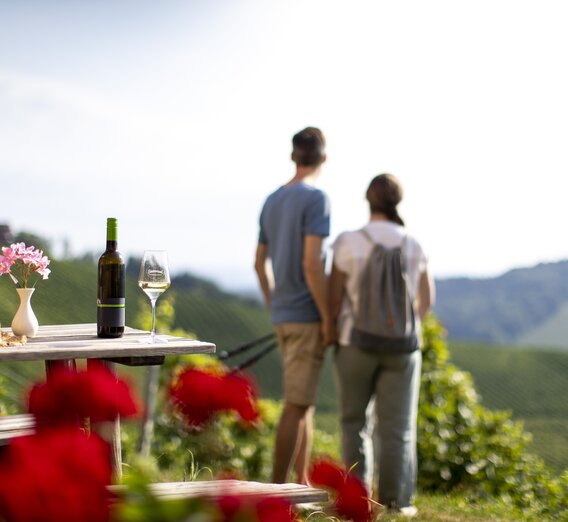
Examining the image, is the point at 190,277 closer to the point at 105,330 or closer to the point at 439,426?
the point at 439,426

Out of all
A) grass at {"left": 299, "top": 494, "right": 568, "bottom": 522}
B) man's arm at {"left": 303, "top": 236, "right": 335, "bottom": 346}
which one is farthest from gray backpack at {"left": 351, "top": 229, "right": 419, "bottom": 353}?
grass at {"left": 299, "top": 494, "right": 568, "bottom": 522}

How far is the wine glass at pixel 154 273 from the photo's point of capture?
3137 millimetres

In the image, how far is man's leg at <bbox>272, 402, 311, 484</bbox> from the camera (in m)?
4.18

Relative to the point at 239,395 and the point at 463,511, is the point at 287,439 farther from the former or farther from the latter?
the point at 239,395

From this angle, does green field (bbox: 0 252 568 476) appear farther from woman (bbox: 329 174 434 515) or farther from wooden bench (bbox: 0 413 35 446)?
wooden bench (bbox: 0 413 35 446)

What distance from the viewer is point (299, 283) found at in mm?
4094

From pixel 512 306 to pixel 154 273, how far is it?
61.5 meters

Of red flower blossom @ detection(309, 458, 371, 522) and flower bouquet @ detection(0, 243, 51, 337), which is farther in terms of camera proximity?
flower bouquet @ detection(0, 243, 51, 337)

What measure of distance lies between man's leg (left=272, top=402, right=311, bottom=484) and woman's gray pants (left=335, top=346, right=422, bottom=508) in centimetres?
25

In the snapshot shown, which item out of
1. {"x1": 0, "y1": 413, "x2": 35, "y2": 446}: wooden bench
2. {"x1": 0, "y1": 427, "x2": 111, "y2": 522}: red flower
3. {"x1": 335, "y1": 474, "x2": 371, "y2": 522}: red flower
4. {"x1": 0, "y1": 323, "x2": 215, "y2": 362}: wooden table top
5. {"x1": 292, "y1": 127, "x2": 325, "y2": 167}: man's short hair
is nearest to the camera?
{"x1": 0, "y1": 427, "x2": 111, "y2": 522}: red flower

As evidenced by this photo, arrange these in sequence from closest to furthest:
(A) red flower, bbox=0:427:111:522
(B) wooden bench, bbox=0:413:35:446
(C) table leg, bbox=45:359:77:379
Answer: (A) red flower, bbox=0:427:111:522
(B) wooden bench, bbox=0:413:35:446
(C) table leg, bbox=45:359:77:379

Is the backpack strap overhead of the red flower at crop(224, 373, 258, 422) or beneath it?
overhead

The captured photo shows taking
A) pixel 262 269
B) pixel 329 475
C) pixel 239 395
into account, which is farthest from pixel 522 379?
pixel 239 395

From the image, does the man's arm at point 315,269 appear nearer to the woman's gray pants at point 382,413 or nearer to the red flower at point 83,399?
the woman's gray pants at point 382,413
